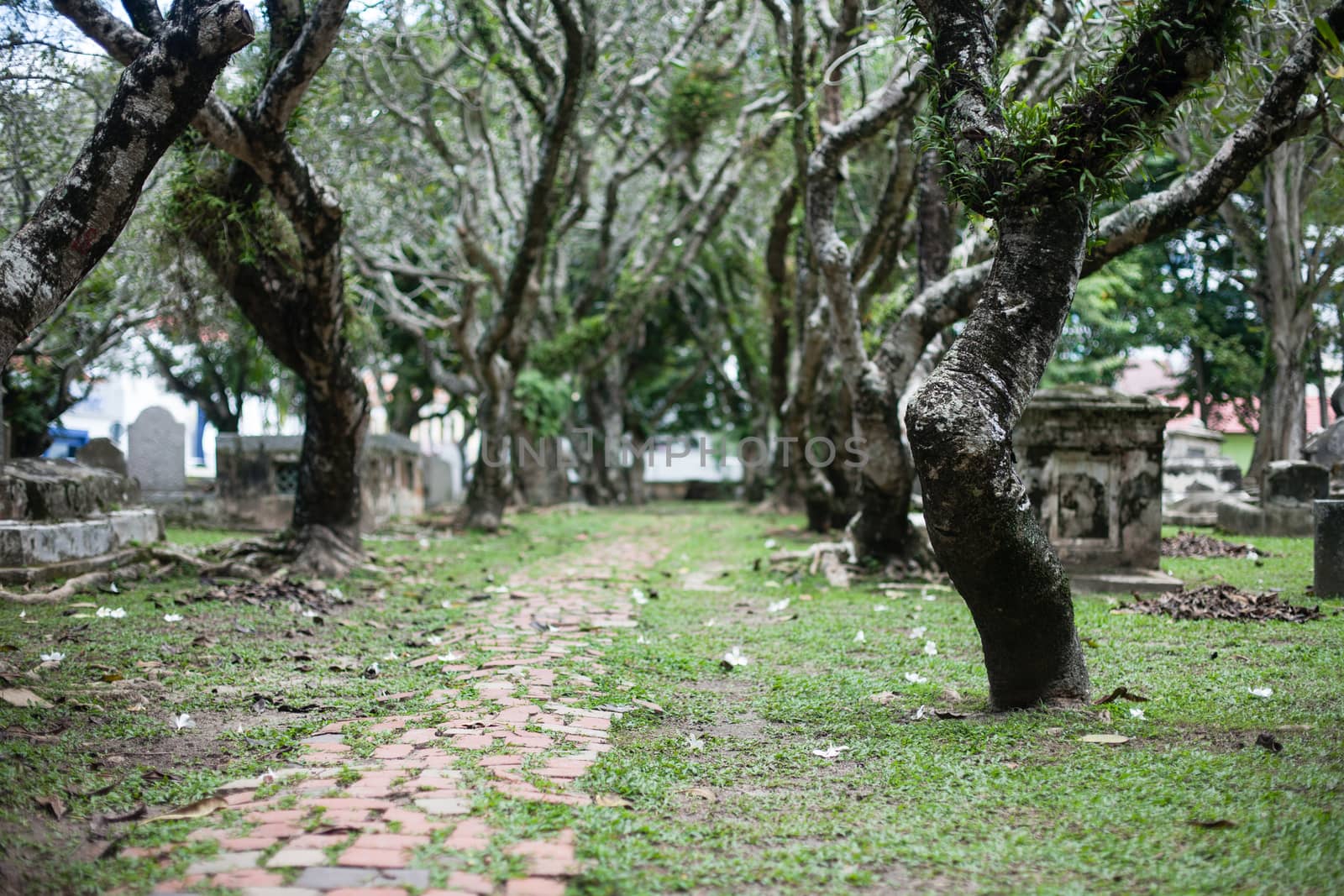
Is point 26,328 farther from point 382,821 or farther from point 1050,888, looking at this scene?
point 1050,888

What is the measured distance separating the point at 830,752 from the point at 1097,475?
5206 millimetres

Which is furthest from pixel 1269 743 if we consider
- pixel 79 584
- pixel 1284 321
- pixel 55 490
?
pixel 1284 321

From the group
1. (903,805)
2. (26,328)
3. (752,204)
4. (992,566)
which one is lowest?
(903,805)

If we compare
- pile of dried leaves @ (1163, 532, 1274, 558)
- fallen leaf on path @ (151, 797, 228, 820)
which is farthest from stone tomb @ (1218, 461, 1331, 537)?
fallen leaf on path @ (151, 797, 228, 820)

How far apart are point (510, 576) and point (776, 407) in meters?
8.32

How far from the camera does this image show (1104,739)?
155 inches

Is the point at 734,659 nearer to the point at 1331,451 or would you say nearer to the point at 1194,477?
the point at 1331,451

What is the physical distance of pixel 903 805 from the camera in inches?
134

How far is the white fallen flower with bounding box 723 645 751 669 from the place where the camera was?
A: 229 inches

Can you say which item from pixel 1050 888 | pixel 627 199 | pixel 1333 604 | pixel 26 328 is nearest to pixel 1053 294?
pixel 1050 888

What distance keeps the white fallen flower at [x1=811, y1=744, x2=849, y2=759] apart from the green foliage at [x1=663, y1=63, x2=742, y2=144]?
1300 centimetres

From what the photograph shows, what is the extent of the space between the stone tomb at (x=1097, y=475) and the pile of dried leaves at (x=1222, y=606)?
99cm

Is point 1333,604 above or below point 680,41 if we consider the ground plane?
below

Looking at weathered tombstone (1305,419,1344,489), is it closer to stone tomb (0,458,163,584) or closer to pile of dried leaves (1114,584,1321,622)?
pile of dried leaves (1114,584,1321,622)
